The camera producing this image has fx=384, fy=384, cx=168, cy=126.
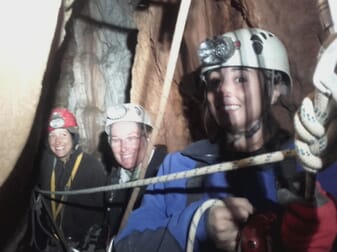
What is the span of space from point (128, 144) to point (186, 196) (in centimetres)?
118

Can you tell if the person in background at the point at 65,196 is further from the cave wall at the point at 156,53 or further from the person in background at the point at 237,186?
the person in background at the point at 237,186

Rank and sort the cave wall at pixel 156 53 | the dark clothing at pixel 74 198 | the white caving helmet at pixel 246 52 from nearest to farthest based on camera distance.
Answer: the white caving helmet at pixel 246 52 → the cave wall at pixel 156 53 → the dark clothing at pixel 74 198

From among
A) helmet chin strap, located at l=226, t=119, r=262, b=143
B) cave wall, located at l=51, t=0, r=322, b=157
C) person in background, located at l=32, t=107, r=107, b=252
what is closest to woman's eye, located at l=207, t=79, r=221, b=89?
helmet chin strap, located at l=226, t=119, r=262, b=143

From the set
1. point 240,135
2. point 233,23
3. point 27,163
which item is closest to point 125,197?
point 27,163

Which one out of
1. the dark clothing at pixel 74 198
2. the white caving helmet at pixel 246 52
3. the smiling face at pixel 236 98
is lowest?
the dark clothing at pixel 74 198

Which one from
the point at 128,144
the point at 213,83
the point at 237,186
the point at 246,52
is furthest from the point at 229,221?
the point at 128,144

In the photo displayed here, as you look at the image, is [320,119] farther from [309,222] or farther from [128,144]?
[128,144]

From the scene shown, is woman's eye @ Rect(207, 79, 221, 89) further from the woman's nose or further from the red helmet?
the red helmet

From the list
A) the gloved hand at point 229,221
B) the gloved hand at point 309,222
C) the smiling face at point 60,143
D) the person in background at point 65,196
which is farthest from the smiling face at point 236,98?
the smiling face at point 60,143

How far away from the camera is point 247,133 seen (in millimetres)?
1603

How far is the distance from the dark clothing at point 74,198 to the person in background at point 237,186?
148 cm

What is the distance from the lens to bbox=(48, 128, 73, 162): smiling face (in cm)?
324

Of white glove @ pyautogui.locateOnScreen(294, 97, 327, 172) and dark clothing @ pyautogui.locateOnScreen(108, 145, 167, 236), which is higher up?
white glove @ pyautogui.locateOnScreen(294, 97, 327, 172)

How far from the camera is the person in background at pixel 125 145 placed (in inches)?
104
